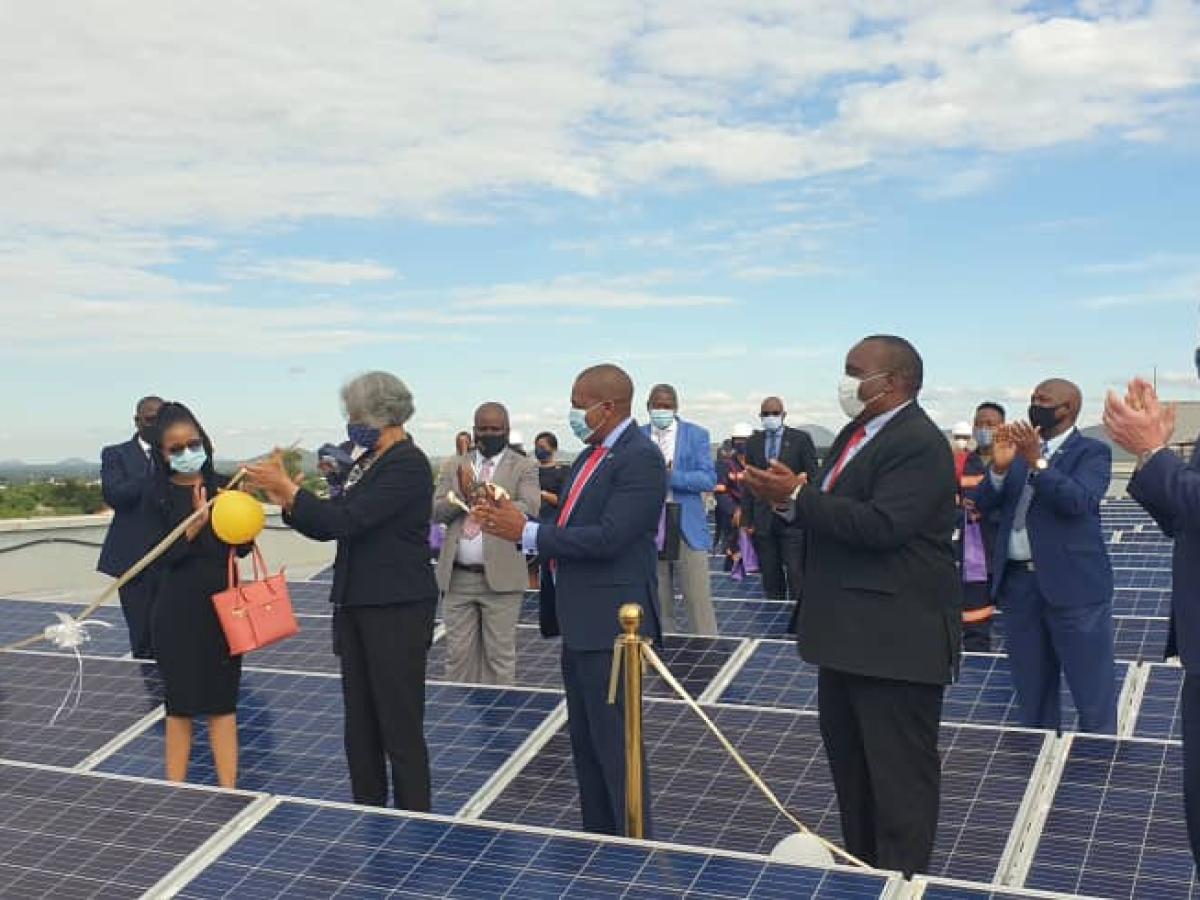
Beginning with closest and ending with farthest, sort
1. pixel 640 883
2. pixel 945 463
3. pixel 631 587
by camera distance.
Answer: pixel 640 883 < pixel 945 463 < pixel 631 587

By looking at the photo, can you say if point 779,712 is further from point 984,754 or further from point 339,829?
point 339,829

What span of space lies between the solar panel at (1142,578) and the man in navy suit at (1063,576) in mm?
4780

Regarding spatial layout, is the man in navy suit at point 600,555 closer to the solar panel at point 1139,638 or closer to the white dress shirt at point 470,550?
the white dress shirt at point 470,550

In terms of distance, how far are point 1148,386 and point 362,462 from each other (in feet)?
10.3

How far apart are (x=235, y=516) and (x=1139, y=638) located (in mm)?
6313

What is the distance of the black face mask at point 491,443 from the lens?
7.77 meters

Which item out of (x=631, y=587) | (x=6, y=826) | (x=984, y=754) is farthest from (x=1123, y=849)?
(x=6, y=826)

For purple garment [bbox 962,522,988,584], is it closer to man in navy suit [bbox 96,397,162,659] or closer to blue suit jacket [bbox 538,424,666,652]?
blue suit jacket [bbox 538,424,666,652]

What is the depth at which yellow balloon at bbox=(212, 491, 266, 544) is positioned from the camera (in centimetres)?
541

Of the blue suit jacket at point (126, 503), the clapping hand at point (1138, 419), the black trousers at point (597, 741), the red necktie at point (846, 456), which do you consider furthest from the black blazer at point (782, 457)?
the clapping hand at point (1138, 419)

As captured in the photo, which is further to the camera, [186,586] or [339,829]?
[186,586]

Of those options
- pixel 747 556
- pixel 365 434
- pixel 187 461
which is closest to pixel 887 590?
pixel 365 434

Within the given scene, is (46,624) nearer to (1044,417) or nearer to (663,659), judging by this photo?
(663,659)

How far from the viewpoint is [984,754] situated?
5.17 meters
